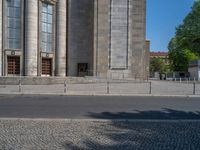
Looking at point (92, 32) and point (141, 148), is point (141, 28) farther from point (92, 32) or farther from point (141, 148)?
point (141, 148)

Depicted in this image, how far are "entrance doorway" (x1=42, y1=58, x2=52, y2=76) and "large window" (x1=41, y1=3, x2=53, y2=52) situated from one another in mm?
1365

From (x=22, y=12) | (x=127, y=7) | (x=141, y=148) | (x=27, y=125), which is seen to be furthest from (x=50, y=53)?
(x=141, y=148)

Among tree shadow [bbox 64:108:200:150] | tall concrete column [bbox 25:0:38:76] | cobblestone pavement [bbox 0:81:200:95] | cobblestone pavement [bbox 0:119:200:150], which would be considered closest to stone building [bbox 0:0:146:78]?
tall concrete column [bbox 25:0:38:76]

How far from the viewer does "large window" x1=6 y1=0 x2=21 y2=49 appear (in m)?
34.5

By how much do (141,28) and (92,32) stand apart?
22.8ft

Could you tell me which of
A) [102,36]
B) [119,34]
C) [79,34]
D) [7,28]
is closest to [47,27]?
[79,34]

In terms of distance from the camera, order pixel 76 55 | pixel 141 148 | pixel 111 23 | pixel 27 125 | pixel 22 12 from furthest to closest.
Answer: pixel 76 55 → pixel 111 23 → pixel 22 12 → pixel 27 125 → pixel 141 148

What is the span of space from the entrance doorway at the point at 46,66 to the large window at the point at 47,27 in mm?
1365

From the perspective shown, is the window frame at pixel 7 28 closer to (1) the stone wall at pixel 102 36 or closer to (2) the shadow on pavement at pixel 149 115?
(1) the stone wall at pixel 102 36

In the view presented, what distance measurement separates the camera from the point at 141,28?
39.8 m

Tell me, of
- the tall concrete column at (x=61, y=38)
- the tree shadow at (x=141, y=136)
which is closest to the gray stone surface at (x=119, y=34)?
the tall concrete column at (x=61, y=38)

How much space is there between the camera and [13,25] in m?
34.8

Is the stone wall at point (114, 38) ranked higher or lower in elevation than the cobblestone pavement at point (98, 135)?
higher

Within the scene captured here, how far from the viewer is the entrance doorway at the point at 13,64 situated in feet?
115
